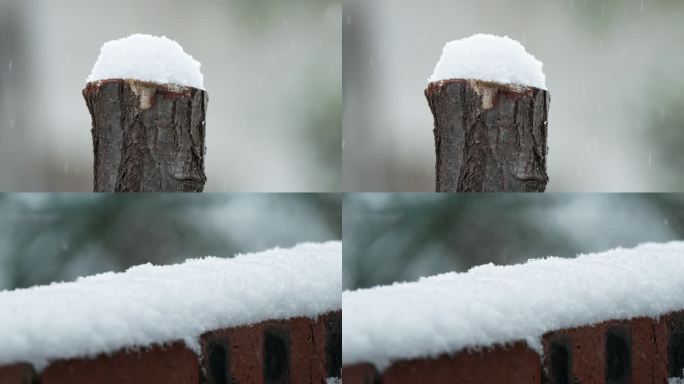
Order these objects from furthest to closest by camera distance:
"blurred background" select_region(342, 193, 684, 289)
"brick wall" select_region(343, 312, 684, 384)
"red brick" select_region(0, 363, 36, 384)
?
"blurred background" select_region(342, 193, 684, 289) < "brick wall" select_region(343, 312, 684, 384) < "red brick" select_region(0, 363, 36, 384)

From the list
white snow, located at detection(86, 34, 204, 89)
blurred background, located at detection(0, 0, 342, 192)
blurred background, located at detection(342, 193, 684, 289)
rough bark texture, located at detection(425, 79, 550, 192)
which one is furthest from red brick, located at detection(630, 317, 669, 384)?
Answer: white snow, located at detection(86, 34, 204, 89)

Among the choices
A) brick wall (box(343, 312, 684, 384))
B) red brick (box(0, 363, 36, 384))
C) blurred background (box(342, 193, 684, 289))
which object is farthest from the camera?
blurred background (box(342, 193, 684, 289))

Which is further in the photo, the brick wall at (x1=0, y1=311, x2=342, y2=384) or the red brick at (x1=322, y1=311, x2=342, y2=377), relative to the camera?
the red brick at (x1=322, y1=311, x2=342, y2=377)

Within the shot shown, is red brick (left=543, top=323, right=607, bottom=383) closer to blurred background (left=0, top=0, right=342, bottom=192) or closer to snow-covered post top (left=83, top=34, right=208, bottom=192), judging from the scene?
blurred background (left=0, top=0, right=342, bottom=192)

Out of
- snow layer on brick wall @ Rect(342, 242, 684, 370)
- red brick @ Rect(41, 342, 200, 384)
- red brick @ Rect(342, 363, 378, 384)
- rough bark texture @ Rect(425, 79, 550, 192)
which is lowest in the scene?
red brick @ Rect(342, 363, 378, 384)

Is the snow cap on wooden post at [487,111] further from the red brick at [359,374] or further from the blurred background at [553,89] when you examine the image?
the red brick at [359,374]

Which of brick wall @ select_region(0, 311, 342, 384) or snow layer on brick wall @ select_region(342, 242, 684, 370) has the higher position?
snow layer on brick wall @ select_region(342, 242, 684, 370)

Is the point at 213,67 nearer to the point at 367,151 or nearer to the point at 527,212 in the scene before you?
the point at 367,151
